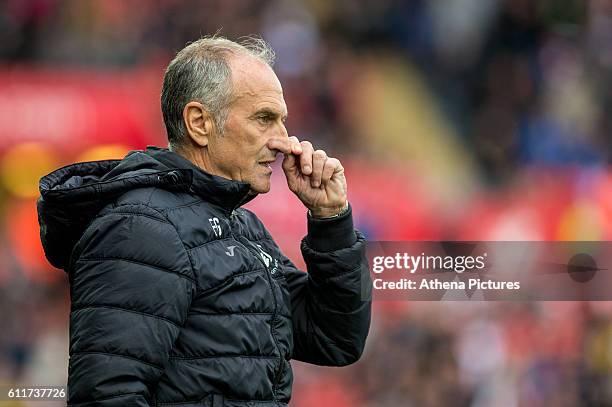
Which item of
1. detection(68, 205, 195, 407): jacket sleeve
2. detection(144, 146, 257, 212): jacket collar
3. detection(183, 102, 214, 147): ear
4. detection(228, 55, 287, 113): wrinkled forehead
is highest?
detection(228, 55, 287, 113): wrinkled forehead

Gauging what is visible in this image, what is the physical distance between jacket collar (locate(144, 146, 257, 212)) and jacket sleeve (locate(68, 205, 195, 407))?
181mm

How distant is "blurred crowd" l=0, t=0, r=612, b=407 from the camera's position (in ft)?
15.7

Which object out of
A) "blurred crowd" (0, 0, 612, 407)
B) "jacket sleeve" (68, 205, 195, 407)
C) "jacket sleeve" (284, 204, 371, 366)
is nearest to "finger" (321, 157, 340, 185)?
"jacket sleeve" (284, 204, 371, 366)

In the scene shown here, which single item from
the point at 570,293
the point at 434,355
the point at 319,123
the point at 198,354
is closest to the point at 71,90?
the point at 319,123

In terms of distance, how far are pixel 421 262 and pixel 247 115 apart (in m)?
2.36

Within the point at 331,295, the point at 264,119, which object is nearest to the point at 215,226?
the point at 264,119

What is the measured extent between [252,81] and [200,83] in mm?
123

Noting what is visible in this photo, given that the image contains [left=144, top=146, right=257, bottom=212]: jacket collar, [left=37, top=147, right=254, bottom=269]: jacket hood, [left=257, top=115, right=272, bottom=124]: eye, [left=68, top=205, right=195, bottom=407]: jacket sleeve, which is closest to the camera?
[left=68, top=205, right=195, bottom=407]: jacket sleeve

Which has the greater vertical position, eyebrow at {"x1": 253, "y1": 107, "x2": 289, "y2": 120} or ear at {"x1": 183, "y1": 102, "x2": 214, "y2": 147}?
eyebrow at {"x1": 253, "y1": 107, "x2": 289, "y2": 120}

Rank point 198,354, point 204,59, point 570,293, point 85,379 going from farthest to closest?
point 570,293 → point 204,59 → point 198,354 → point 85,379

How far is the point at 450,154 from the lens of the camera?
4812mm

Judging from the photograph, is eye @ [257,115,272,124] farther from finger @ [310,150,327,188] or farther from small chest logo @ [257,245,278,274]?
small chest logo @ [257,245,278,274]

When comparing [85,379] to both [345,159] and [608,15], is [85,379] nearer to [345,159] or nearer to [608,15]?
[345,159]

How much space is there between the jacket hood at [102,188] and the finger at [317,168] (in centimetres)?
18
